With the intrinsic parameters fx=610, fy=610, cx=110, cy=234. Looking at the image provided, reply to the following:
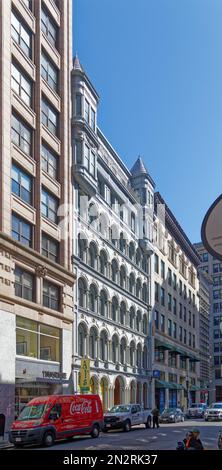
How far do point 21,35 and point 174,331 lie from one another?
49.2 meters

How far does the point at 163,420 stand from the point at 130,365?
910cm

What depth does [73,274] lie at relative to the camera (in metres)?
44.2

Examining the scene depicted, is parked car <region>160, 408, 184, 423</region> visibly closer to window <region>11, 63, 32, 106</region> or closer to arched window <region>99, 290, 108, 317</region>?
arched window <region>99, 290, 108, 317</region>

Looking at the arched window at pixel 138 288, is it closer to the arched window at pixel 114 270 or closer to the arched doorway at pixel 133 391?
the arched window at pixel 114 270

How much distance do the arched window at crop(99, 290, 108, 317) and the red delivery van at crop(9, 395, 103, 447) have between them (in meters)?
20.5

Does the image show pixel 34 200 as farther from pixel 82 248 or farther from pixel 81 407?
pixel 81 407

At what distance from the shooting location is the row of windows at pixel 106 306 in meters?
47.2

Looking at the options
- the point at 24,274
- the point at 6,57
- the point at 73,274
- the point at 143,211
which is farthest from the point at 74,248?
the point at 143,211

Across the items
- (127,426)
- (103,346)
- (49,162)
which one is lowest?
(127,426)

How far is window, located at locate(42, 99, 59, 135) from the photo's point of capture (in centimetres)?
4312

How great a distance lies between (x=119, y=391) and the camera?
54.7 meters

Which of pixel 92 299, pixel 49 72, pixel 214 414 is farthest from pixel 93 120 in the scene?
pixel 214 414

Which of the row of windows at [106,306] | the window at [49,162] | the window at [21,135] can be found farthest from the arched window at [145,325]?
the window at [21,135]

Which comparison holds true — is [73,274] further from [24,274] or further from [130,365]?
[130,365]
